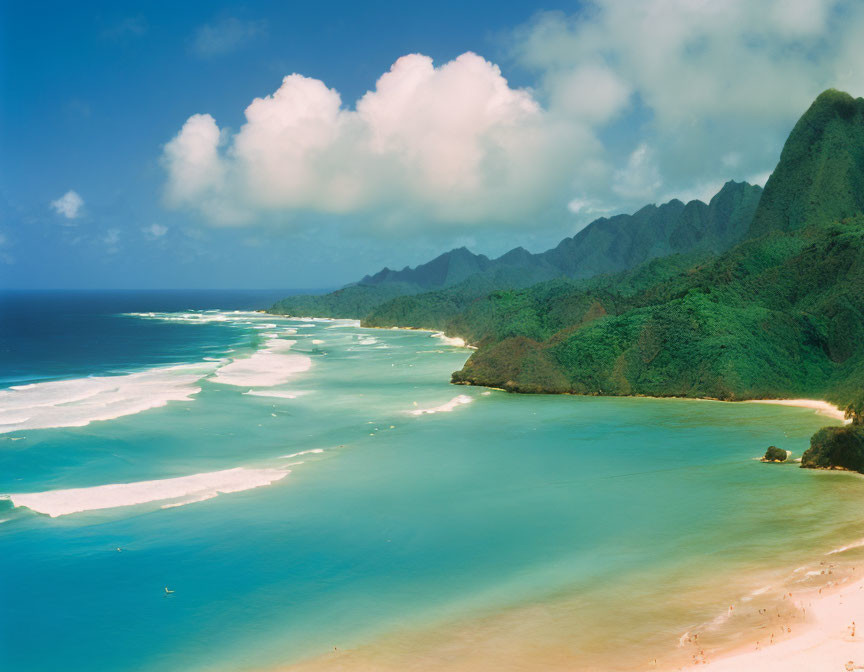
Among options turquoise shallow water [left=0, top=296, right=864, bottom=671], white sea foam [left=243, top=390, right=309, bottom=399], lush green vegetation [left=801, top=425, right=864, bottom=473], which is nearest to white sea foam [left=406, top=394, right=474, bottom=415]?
turquoise shallow water [left=0, top=296, right=864, bottom=671]

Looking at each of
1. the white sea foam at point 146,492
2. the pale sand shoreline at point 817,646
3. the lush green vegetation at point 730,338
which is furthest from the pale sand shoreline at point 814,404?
the white sea foam at point 146,492

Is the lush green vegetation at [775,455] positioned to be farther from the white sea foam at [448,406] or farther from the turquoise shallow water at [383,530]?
the white sea foam at [448,406]

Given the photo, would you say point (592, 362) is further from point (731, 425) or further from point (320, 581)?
point (320, 581)

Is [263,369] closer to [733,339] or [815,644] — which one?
[733,339]

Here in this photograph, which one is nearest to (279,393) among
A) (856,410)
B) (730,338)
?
(730,338)

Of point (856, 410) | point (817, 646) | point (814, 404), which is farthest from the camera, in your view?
point (814, 404)

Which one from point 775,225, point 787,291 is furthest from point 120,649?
point 775,225
